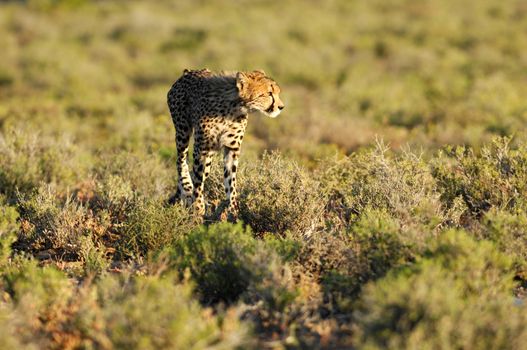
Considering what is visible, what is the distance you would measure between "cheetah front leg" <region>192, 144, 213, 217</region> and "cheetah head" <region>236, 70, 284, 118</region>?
0.63 m

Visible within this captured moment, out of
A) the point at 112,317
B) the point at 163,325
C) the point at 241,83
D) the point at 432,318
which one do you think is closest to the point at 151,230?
the point at 241,83

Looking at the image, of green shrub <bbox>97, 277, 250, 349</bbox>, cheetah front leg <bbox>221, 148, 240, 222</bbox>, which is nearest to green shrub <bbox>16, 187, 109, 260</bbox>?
cheetah front leg <bbox>221, 148, 240, 222</bbox>

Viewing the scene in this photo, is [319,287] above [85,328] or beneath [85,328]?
above

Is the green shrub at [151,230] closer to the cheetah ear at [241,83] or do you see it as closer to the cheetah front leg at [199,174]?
the cheetah front leg at [199,174]

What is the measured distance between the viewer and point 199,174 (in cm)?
622

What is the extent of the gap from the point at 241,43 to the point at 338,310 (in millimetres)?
18030

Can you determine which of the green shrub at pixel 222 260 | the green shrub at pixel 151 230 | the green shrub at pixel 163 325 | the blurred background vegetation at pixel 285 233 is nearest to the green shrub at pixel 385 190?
the blurred background vegetation at pixel 285 233

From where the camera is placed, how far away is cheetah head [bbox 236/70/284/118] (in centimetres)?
602

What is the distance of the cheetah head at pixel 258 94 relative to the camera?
19.7 ft

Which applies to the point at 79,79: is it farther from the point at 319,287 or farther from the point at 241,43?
the point at 319,287

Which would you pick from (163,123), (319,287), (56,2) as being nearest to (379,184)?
(319,287)

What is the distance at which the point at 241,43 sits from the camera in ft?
70.3

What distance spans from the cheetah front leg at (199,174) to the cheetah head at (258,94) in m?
0.63

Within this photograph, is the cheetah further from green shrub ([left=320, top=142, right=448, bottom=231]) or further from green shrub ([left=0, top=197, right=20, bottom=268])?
green shrub ([left=0, top=197, right=20, bottom=268])
